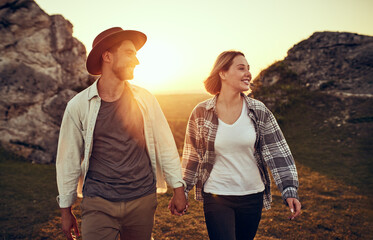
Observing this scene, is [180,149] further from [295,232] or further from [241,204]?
[241,204]

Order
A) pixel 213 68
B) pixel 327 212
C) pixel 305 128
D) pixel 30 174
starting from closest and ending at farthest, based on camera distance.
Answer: pixel 213 68 → pixel 327 212 → pixel 30 174 → pixel 305 128

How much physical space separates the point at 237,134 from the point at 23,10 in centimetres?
1089

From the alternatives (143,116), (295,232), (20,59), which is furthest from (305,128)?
(20,59)

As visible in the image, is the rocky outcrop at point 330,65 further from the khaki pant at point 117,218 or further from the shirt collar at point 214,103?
the khaki pant at point 117,218

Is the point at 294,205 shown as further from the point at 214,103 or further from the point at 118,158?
the point at 118,158

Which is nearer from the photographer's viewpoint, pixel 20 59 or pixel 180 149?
pixel 20 59

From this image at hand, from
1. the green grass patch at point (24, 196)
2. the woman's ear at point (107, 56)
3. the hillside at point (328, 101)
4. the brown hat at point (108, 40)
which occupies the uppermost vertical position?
the brown hat at point (108, 40)

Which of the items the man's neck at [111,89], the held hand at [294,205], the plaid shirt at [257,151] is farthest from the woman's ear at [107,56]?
the held hand at [294,205]

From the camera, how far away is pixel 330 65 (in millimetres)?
16312

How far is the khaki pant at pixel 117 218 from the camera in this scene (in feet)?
7.92

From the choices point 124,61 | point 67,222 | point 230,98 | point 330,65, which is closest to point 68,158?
point 67,222

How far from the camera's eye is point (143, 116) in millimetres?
2777

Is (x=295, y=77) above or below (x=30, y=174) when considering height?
above

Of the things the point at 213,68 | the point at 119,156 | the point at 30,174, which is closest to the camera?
the point at 119,156
